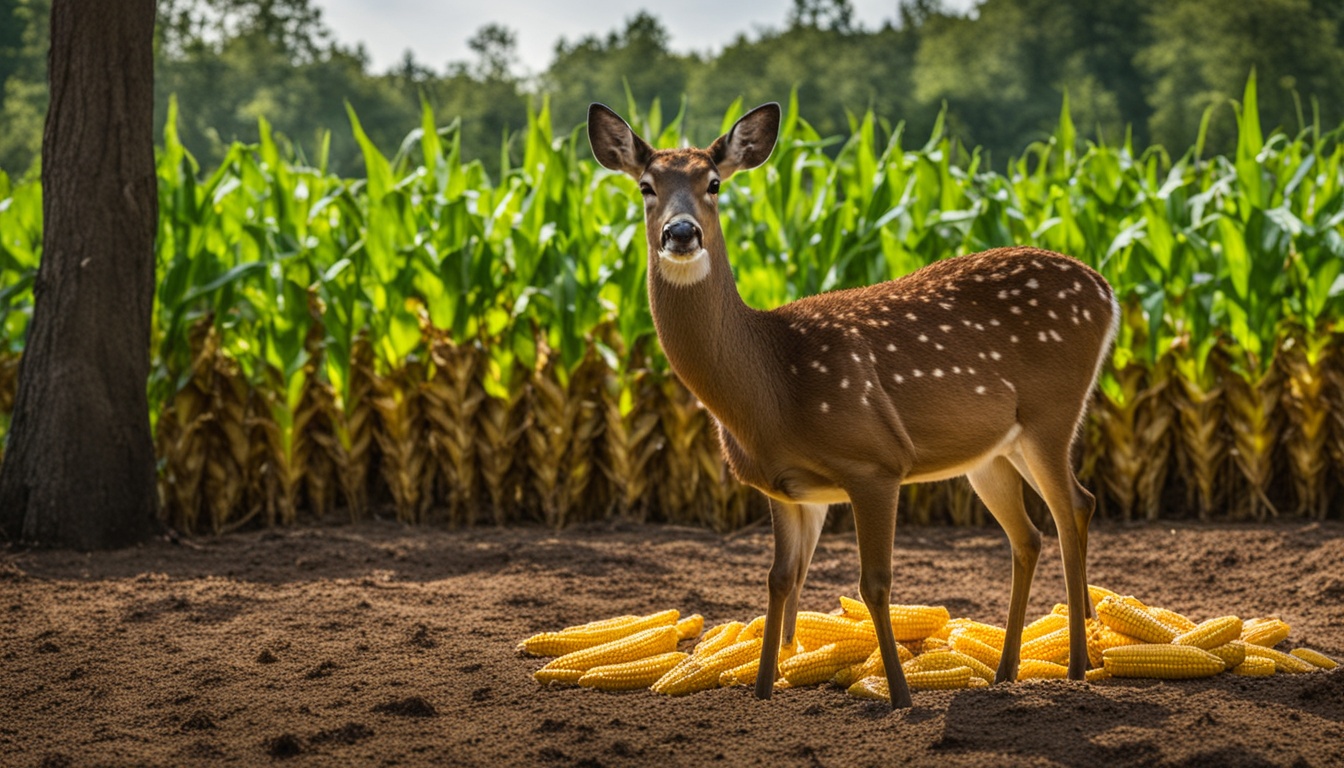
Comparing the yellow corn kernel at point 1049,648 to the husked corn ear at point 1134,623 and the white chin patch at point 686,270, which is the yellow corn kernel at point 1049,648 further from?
the white chin patch at point 686,270

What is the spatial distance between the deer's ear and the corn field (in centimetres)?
328

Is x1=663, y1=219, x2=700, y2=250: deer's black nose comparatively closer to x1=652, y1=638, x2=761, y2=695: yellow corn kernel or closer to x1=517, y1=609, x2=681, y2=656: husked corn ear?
x1=652, y1=638, x2=761, y2=695: yellow corn kernel

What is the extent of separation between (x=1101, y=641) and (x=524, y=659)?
87.9 inches

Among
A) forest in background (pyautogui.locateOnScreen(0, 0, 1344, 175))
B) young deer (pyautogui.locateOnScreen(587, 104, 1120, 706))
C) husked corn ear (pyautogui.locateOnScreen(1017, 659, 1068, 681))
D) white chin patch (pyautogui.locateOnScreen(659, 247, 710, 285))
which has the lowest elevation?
husked corn ear (pyautogui.locateOnScreen(1017, 659, 1068, 681))

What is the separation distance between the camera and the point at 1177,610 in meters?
5.89

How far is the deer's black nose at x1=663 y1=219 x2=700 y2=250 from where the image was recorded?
11.7 ft

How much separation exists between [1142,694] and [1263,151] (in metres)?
5.57

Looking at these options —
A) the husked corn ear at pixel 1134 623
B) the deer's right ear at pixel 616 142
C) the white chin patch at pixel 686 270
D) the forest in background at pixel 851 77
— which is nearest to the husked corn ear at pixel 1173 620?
the husked corn ear at pixel 1134 623

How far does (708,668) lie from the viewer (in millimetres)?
4387

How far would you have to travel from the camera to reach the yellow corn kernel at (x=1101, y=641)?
459cm

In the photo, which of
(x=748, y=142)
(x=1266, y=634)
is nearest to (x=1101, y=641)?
(x=1266, y=634)

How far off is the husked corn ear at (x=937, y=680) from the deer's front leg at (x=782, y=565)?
484 mm

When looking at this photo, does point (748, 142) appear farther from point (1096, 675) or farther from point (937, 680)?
point (1096, 675)

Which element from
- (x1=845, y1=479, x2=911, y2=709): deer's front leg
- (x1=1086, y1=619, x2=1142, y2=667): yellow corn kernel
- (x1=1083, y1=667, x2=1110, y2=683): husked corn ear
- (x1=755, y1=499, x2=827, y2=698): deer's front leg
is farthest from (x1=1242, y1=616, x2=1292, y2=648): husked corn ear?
(x1=755, y1=499, x2=827, y2=698): deer's front leg
